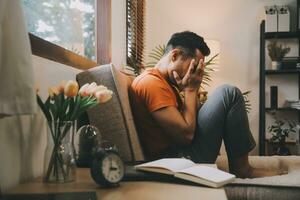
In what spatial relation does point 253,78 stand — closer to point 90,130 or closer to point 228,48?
point 228,48

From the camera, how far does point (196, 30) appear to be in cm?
395

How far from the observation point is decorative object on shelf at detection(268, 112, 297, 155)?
11.5 ft

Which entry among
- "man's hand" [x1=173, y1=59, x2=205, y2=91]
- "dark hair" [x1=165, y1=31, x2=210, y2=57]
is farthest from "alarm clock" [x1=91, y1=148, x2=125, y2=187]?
"dark hair" [x1=165, y1=31, x2=210, y2=57]

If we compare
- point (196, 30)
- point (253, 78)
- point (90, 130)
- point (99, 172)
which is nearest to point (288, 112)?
point (253, 78)

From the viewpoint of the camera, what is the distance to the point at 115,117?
60.2 inches

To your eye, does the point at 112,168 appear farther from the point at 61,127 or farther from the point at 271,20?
the point at 271,20

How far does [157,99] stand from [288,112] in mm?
2615

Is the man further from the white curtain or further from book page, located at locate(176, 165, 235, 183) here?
the white curtain

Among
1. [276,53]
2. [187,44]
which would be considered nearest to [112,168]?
[187,44]

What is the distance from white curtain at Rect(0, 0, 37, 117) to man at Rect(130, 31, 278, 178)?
826mm

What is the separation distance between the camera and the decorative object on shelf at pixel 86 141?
132 centimetres

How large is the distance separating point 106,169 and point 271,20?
3.13 m

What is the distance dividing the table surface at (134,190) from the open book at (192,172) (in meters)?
0.02

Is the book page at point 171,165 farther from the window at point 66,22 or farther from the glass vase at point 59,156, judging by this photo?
the window at point 66,22
